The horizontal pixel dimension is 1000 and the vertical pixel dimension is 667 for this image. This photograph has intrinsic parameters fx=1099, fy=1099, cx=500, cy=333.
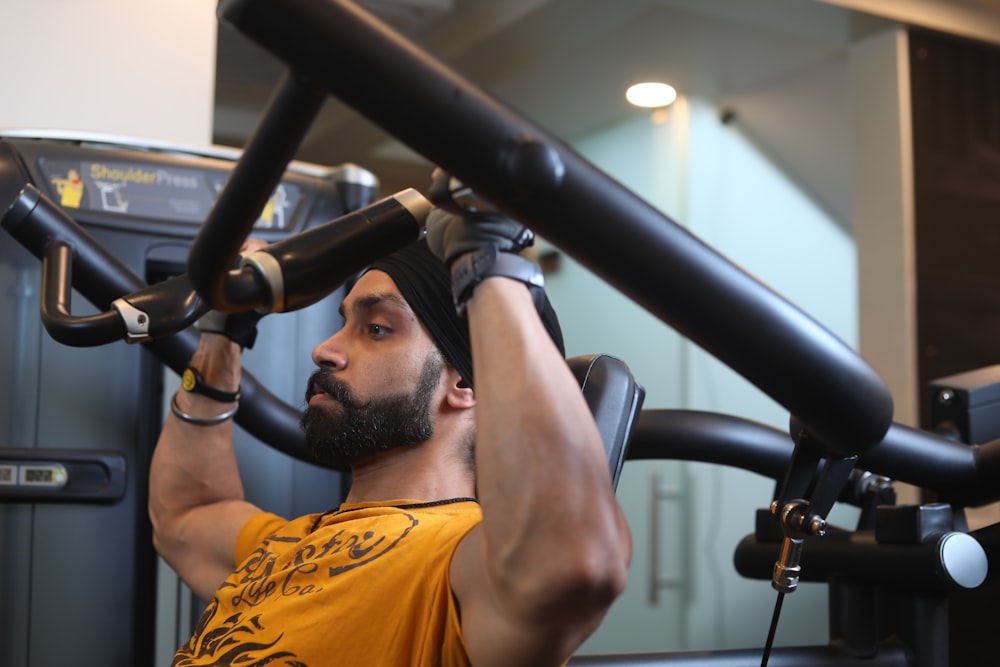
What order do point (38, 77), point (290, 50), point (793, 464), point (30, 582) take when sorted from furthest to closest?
point (38, 77)
point (30, 582)
point (793, 464)
point (290, 50)

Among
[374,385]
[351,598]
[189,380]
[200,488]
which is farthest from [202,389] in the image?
[351,598]

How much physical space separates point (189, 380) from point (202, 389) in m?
0.02

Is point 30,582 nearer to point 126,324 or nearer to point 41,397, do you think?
point 41,397

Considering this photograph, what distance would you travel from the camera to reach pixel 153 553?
1637 mm

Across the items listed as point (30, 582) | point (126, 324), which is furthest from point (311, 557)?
point (30, 582)

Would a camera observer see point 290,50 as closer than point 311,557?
Yes

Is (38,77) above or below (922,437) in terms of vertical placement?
above

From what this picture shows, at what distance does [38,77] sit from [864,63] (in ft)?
7.79

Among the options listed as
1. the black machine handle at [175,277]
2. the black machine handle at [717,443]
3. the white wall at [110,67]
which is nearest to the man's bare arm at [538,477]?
the black machine handle at [175,277]

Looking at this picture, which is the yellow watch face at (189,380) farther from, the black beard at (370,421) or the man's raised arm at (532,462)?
the man's raised arm at (532,462)

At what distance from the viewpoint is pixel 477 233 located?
0.70 m

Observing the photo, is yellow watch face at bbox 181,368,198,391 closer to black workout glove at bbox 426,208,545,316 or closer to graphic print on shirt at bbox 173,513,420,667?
graphic print on shirt at bbox 173,513,420,667

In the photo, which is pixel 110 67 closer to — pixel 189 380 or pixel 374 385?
pixel 189 380

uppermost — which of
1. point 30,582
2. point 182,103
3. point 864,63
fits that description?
point 864,63
